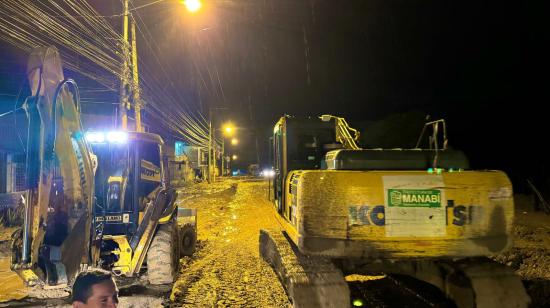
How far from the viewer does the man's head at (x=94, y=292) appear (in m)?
2.32

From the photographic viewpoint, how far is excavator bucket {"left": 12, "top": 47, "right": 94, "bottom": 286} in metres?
4.15

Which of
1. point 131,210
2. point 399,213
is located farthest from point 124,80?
point 399,213

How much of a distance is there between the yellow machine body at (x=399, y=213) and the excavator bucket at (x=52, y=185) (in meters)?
2.62

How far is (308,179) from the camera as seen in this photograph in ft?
14.1

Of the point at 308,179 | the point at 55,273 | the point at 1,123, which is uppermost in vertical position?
the point at 1,123

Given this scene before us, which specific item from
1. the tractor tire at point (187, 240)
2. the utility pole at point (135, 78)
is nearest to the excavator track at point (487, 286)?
the tractor tire at point (187, 240)

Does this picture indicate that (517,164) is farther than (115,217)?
Yes

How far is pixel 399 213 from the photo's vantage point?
4.30 m

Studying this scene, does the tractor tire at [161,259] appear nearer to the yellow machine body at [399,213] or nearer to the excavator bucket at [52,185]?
the excavator bucket at [52,185]

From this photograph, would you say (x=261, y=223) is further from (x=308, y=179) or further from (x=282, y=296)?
(x=308, y=179)

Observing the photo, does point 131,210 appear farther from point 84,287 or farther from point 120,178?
point 84,287

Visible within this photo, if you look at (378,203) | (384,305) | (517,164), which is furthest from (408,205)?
(517,164)

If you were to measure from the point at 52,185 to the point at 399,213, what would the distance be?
3812 mm

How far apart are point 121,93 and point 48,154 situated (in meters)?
10.3
